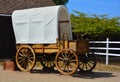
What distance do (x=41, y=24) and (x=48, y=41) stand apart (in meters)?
0.83

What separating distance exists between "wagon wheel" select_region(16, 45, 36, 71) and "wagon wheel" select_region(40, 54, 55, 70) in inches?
21.5

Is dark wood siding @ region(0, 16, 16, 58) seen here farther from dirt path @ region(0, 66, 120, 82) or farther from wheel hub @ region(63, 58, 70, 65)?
wheel hub @ region(63, 58, 70, 65)

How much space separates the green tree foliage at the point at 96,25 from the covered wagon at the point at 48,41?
6.92 meters

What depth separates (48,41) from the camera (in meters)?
16.0

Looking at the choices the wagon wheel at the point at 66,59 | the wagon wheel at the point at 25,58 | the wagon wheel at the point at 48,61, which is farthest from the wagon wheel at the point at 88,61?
the wagon wheel at the point at 25,58

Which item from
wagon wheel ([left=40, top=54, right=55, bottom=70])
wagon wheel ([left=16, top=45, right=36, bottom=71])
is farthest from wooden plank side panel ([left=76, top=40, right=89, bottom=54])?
wagon wheel ([left=16, top=45, right=36, bottom=71])

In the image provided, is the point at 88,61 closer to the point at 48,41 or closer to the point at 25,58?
the point at 48,41

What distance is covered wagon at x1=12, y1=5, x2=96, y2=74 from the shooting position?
15422 mm

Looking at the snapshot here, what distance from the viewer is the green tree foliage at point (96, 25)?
2400 cm

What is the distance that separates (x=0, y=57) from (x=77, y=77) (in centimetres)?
1198

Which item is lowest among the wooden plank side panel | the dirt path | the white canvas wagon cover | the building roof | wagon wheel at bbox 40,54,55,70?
the dirt path

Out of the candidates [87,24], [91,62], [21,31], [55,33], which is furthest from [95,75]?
[87,24]

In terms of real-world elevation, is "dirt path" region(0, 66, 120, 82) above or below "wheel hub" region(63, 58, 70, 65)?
below

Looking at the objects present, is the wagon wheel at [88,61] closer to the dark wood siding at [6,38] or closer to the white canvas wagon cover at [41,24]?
the white canvas wagon cover at [41,24]
